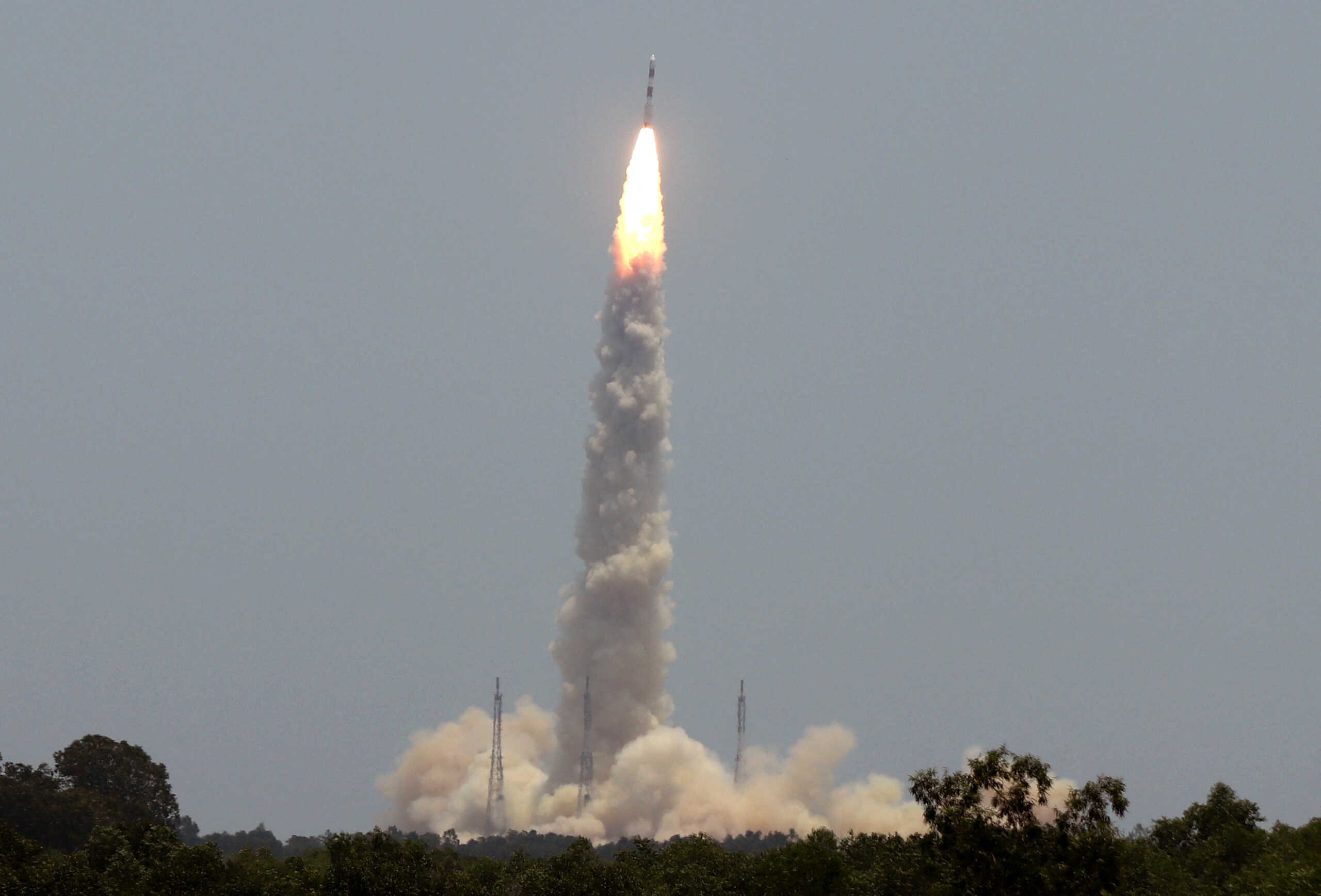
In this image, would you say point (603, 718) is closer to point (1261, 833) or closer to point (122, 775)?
point (122, 775)

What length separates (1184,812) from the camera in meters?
146

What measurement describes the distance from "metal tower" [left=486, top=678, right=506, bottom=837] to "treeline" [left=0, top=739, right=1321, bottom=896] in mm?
33145

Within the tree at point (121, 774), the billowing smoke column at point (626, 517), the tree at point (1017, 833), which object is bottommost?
the tree at point (1017, 833)

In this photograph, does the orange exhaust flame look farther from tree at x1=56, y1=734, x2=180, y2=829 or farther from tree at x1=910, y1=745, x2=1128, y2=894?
tree at x1=910, y1=745, x2=1128, y2=894

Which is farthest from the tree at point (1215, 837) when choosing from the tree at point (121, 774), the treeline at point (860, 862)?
the tree at point (121, 774)

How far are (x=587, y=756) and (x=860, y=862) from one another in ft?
175

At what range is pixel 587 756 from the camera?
177750 millimetres

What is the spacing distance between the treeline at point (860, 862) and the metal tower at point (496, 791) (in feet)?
109

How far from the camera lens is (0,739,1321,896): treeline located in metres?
78.6

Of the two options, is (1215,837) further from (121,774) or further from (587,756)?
(121,774)

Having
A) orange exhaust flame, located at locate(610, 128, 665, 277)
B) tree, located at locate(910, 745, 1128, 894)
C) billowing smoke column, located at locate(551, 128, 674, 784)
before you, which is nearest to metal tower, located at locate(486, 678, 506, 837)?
billowing smoke column, located at locate(551, 128, 674, 784)

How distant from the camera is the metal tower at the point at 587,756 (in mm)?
177000

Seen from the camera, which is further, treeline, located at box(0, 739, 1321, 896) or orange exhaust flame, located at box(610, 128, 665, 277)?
orange exhaust flame, located at box(610, 128, 665, 277)

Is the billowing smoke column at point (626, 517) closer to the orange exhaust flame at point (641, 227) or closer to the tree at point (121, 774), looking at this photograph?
the orange exhaust flame at point (641, 227)
